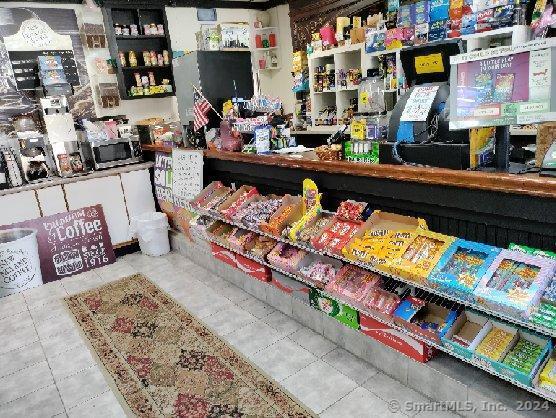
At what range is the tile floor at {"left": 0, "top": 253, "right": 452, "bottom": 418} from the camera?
250cm

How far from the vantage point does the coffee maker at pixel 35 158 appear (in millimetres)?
4686

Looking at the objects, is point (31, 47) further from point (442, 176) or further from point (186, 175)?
point (442, 176)

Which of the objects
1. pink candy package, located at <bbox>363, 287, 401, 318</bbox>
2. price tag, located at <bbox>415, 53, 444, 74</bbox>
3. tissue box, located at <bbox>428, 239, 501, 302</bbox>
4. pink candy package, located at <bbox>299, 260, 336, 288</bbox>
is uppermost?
price tag, located at <bbox>415, 53, 444, 74</bbox>

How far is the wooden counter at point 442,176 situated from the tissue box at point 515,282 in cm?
32

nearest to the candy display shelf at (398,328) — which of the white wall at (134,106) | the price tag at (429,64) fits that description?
the price tag at (429,64)

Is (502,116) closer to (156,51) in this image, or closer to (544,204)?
(544,204)

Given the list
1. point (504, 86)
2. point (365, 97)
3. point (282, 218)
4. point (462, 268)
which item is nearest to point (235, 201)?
point (282, 218)

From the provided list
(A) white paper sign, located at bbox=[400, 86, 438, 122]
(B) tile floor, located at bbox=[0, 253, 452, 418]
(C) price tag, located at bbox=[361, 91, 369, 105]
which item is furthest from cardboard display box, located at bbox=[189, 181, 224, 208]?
(C) price tag, located at bbox=[361, 91, 369, 105]

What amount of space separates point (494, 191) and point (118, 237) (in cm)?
438

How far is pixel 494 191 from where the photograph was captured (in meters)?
2.10

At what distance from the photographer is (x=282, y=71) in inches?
310

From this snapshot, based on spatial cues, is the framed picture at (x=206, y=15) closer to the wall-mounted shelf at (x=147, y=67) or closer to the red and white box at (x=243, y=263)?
the wall-mounted shelf at (x=147, y=67)

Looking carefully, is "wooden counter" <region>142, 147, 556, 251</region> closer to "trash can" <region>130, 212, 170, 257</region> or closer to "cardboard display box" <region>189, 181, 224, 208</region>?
"cardboard display box" <region>189, 181, 224, 208</region>

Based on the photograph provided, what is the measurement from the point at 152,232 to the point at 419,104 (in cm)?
360
